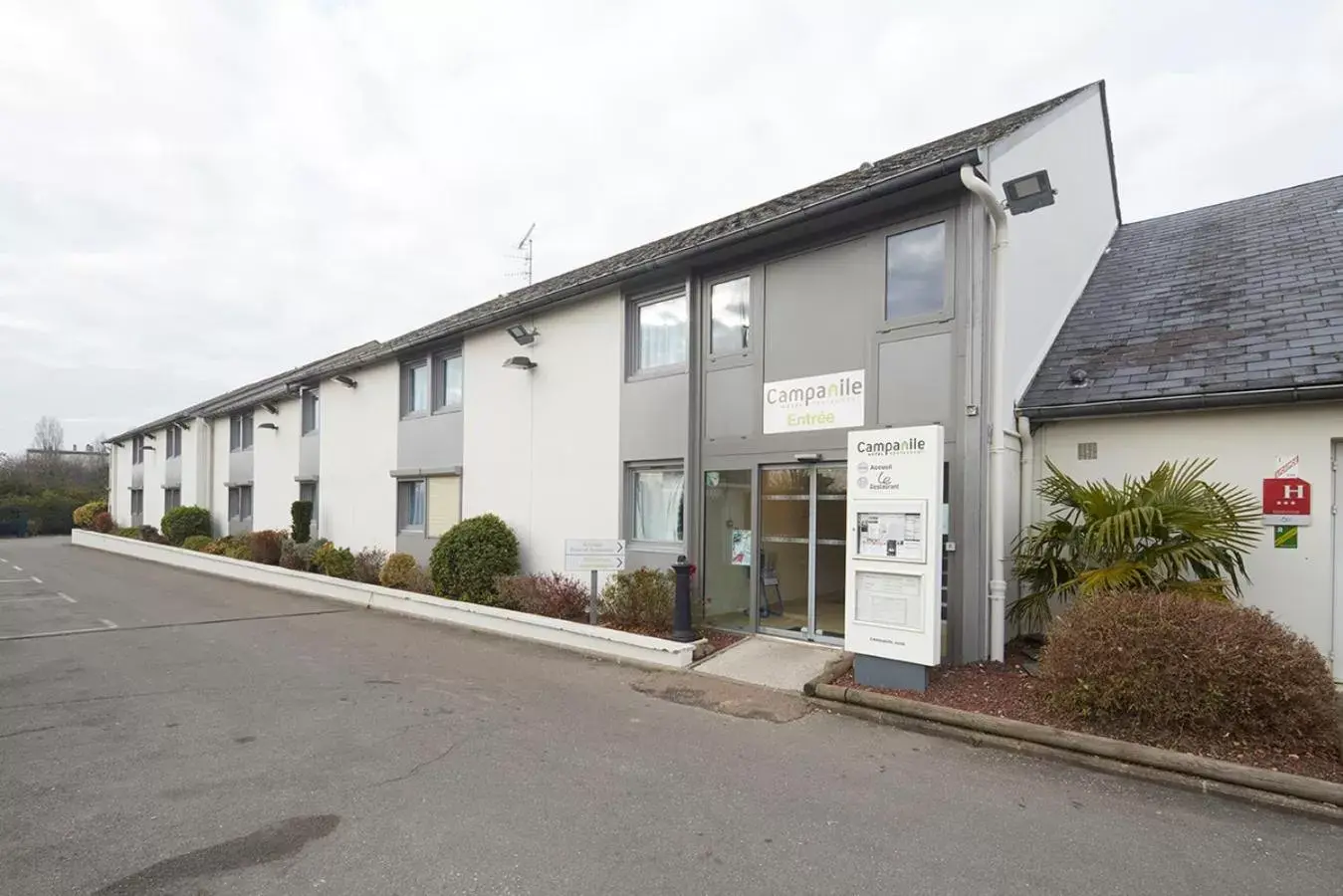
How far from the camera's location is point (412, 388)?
628 inches

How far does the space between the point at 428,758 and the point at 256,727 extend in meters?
1.78

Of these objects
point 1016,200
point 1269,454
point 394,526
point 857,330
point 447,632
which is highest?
point 1016,200

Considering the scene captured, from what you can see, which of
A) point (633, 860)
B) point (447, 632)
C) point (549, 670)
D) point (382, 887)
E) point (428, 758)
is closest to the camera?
point (382, 887)

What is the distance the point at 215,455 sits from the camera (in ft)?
85.3

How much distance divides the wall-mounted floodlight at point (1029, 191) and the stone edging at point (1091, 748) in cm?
462

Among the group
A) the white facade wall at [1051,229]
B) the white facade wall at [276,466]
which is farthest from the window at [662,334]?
the white facade wall at [276,466]

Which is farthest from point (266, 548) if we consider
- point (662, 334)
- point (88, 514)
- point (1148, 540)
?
point (88, 514)

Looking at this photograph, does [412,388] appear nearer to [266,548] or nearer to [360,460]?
[360,460]

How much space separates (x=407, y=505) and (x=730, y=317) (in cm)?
930

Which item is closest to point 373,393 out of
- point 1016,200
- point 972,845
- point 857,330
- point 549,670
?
point 549,670

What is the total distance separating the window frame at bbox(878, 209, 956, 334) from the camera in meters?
7.55

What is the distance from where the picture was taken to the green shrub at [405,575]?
1290 cm

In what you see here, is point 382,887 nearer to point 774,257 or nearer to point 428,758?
point 428,758

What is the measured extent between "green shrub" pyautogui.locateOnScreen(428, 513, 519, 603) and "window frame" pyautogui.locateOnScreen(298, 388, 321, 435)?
9.89 m
